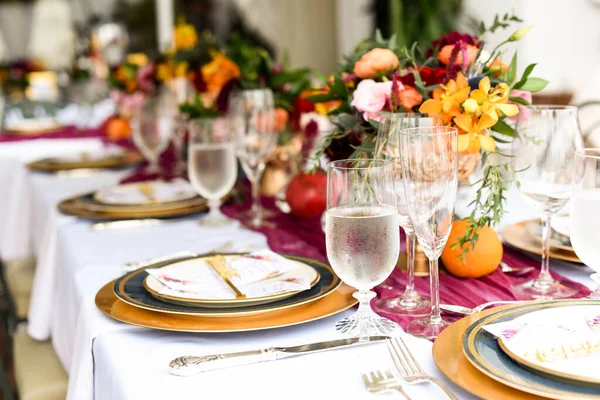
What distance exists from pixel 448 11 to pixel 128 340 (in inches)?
159

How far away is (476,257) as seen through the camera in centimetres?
111

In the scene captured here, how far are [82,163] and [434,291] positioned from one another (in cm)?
177

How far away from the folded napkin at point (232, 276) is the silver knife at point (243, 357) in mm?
135

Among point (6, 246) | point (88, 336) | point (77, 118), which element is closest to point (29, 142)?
point (77, 118)

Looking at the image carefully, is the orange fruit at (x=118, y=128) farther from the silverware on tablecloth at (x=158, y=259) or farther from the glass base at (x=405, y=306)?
the glass base at (x=405, y=306)

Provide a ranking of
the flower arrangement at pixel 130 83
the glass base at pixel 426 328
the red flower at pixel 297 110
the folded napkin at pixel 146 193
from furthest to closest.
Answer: the flower arrangement at pixel 130 83
the red flower at pixel 297 110
the folded napkin at pixel 146 193
the glass base at pixel 426 328

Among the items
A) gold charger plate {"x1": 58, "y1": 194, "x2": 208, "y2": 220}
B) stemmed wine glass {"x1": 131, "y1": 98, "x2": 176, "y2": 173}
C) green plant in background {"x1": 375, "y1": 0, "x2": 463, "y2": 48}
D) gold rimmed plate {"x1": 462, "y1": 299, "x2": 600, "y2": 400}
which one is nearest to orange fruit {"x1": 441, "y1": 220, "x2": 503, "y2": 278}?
gold rimmed plate {"x1": 462, "y1": 299, "x2": 600, "y2": 400}

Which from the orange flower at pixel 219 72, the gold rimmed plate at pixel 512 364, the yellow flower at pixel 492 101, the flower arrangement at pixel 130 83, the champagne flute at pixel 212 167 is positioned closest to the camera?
the gold rimmed plate at pixel 512 364

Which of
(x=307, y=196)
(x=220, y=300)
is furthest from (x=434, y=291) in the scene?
(x=307, y=196)

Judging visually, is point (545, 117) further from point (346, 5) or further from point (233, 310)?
point (346, 5)

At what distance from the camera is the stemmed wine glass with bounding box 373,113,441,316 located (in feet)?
3.30

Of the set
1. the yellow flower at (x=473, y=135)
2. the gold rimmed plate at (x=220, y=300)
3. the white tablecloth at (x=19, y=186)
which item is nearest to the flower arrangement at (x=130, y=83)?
the white tablecloth at (x=19, y=186)

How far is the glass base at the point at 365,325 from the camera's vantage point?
918 mm

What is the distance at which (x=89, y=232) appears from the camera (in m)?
1.54
